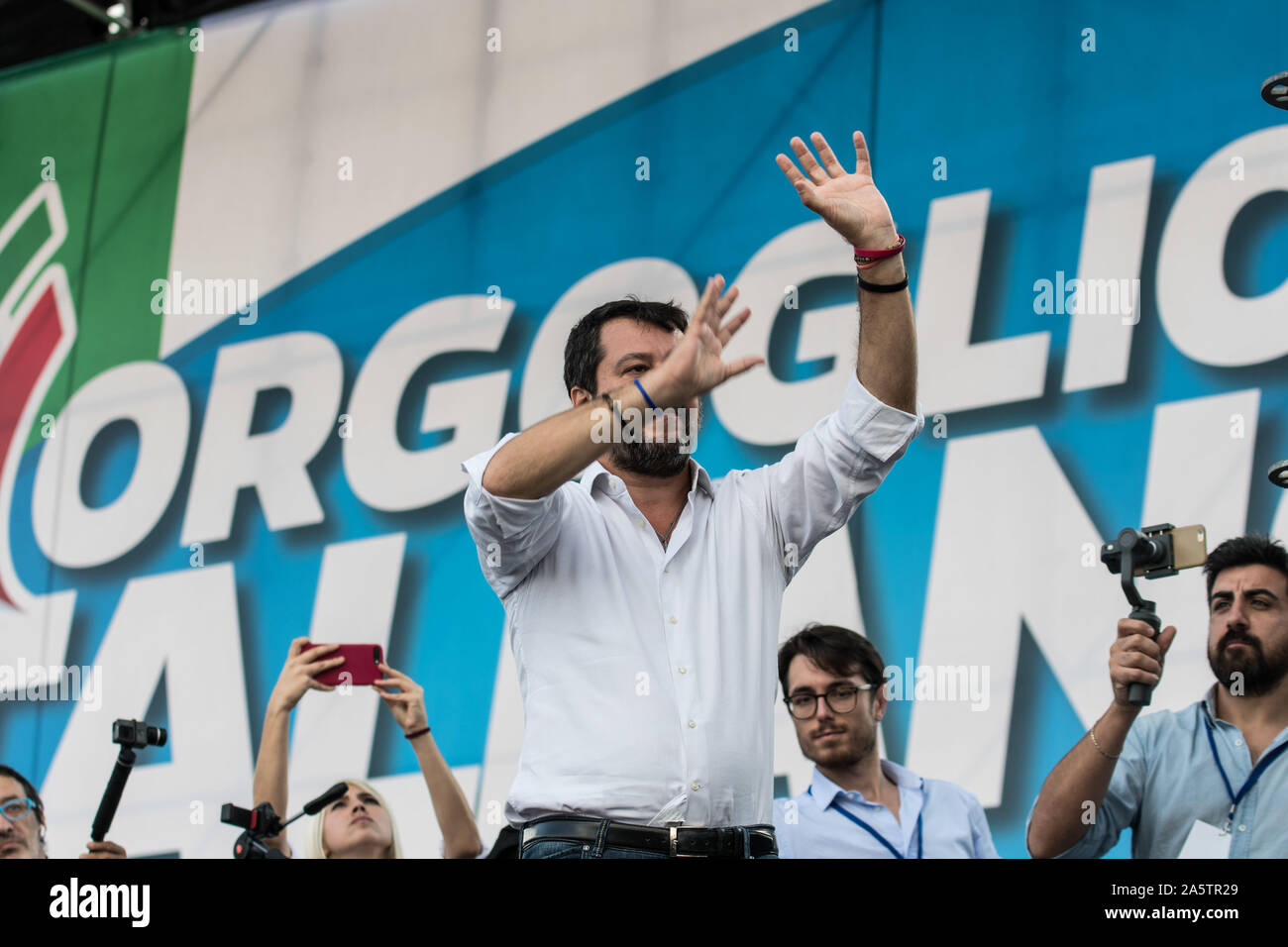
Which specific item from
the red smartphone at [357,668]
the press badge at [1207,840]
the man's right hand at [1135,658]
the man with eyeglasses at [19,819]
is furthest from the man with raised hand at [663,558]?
the man with eyeglasses at [19,819]

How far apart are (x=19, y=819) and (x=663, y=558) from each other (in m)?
2.55

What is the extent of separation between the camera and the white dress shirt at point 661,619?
184 cm

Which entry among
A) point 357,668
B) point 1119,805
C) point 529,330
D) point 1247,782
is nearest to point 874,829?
point 1119,805

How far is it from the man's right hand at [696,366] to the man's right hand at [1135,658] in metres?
0.99

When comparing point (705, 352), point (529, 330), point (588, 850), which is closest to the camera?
point (588, 850)

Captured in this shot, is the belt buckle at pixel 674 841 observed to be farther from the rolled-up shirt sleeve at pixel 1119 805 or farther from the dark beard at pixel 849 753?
the dark beard at pixel 849 753

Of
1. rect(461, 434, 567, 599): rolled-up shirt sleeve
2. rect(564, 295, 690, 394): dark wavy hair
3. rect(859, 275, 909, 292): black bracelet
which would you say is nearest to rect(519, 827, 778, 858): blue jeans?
rect(461, 434, 567, 599): rolled-up shirt sleeve

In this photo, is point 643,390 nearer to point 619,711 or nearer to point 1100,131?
point 619,711

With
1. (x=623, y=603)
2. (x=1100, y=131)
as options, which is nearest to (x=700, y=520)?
(x=623, y=603)

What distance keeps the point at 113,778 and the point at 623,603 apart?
1.34m

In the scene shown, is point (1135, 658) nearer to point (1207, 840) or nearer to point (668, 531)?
point (1207, 840)

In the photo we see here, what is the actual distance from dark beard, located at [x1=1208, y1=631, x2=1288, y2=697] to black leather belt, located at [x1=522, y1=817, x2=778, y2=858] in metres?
1.49

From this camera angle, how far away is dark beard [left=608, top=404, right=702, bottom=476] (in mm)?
2016

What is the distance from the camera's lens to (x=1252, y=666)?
9.14 feet
